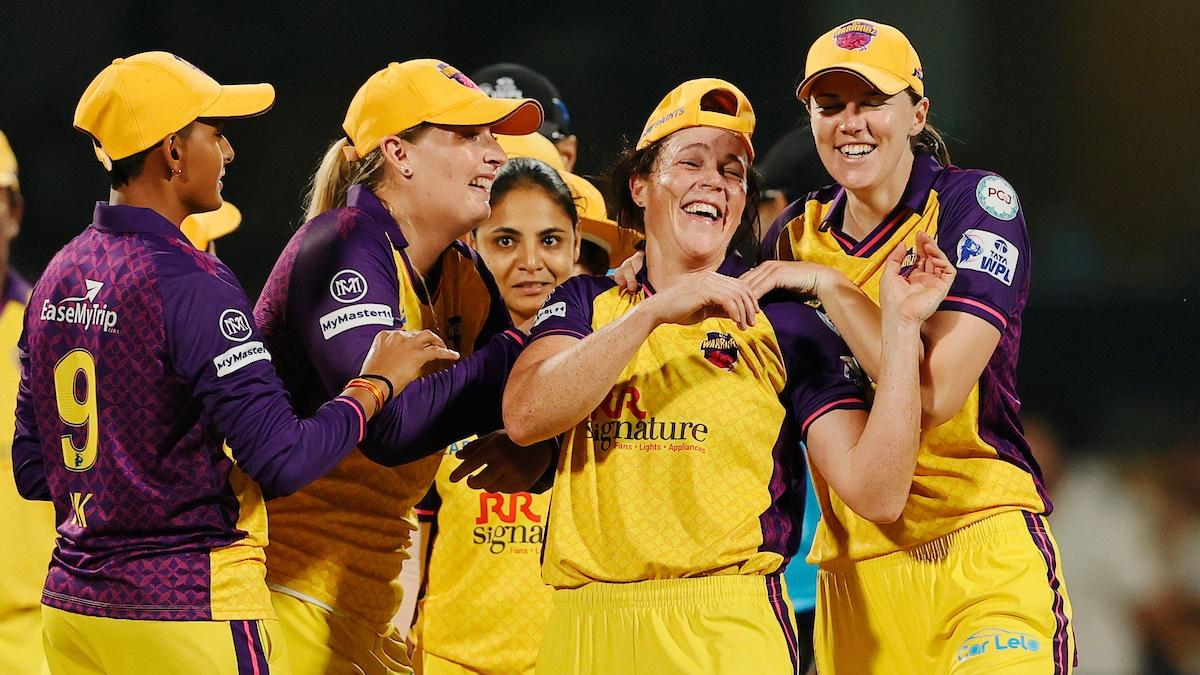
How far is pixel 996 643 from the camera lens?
104 inches

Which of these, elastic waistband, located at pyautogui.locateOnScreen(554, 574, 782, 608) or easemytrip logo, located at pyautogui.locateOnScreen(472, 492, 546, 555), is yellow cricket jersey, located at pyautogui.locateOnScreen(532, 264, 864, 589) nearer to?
elastic waistband, located at pyautogui.locateOnScreen(554, 574, 782, 608)

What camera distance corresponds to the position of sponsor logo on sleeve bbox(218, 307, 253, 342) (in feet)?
7.83

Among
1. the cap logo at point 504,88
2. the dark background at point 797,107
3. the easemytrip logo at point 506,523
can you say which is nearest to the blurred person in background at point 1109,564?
the dark background at point 797,107

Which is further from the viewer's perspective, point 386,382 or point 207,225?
point 207,225

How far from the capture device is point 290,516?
2.88m

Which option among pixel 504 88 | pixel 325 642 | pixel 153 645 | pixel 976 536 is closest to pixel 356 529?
pixel 325 642

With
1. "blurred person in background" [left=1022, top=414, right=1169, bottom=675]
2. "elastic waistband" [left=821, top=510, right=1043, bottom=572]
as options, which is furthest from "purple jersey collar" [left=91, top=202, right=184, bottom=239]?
"blurred person in background" [left=1022, top=414, right=1169, bottom=675]

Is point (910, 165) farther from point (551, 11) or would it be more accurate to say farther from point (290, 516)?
point (551, 11)

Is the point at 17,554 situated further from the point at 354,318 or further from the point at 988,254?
the point at 988,254

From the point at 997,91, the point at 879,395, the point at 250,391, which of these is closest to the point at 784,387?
the point at 879,395

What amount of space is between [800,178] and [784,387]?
8.82 ft

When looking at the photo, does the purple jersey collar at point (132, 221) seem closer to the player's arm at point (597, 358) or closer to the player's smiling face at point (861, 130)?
the player's arm at point (597, 358)

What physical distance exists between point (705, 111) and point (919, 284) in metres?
0.50

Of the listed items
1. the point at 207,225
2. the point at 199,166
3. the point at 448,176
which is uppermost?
the point at 207,225
